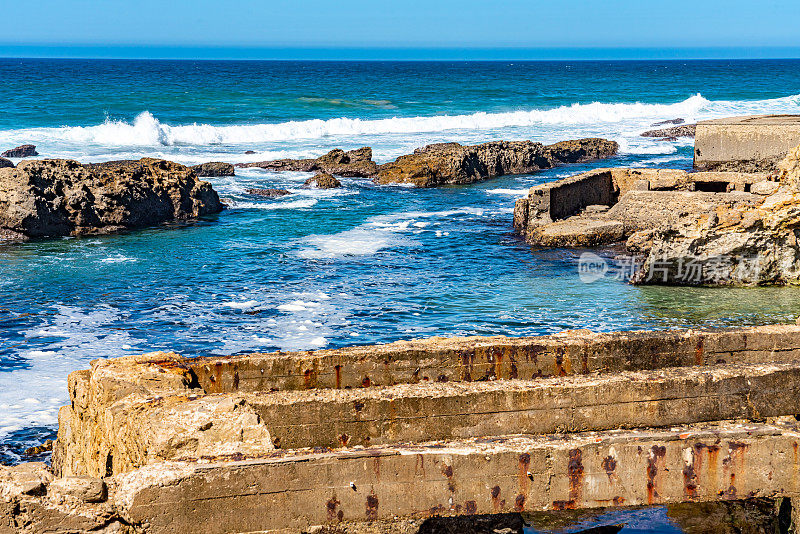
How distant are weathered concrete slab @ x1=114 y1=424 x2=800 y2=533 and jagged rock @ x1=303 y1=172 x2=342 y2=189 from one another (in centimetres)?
2360

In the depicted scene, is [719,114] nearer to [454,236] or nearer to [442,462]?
[454,236]

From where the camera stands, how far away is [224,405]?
5.80 meters

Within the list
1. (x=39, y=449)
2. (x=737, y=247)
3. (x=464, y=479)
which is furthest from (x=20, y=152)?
(x=464, y=479)

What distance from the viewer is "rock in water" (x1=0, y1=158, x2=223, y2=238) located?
20062 millimetres

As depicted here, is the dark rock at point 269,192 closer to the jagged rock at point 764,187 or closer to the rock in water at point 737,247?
Answer: the jagged rock at point 764,187

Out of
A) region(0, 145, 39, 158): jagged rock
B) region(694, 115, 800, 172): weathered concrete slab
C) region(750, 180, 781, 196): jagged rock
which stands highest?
region(694, 115, 800, 172): weathered concrete slab

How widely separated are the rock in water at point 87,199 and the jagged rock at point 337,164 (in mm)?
8547

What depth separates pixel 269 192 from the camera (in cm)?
2725

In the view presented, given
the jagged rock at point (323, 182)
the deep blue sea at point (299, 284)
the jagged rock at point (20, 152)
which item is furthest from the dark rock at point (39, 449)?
the jagged rock at point (20, 152)

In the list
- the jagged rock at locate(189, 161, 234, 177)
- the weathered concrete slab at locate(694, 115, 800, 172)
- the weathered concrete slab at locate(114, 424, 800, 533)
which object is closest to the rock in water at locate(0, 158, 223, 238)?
the jagged rock at locate(189, 161, 234, 177)

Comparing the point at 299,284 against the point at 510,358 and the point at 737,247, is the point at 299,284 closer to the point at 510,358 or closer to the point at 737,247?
the point at 737,247

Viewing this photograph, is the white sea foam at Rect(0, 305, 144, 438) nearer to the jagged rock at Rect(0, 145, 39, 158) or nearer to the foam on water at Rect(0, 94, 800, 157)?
the jagged rock at Rect(0, 145, 39, 158)

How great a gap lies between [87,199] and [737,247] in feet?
49.0

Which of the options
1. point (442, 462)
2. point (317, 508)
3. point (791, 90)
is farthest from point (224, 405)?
point (791, 90)
